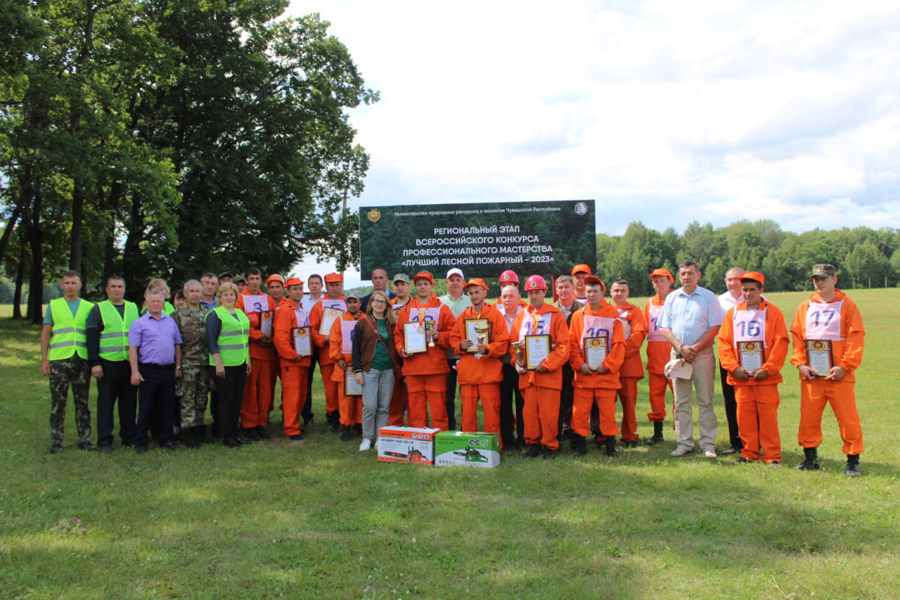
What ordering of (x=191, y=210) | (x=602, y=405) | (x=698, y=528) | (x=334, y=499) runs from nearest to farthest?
(x=698, y=528) → (x=334, y=499) → (x=602, y=405) → (x=191, y=210)

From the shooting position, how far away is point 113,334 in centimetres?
746

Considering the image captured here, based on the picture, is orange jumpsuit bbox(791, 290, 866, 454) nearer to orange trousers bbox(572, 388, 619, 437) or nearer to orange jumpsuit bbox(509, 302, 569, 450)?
orange trousers bbox(572, 388, 619, 437)

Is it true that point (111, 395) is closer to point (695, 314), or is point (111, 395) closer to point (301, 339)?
point (301, 339)

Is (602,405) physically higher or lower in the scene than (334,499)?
higher

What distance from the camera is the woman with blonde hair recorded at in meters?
7.62

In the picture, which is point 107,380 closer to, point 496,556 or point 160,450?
point 160,450

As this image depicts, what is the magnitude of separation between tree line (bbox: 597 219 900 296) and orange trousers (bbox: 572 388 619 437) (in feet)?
239

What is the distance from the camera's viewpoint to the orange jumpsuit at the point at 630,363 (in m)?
7.54

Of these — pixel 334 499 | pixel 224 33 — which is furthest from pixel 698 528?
pixel 224 33

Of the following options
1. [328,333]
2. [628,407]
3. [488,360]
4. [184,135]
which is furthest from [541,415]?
[184,135]

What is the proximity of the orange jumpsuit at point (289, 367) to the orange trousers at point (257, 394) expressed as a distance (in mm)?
373

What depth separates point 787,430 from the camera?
8.78 metres

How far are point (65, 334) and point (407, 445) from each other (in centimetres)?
430

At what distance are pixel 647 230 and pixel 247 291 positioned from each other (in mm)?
102856
